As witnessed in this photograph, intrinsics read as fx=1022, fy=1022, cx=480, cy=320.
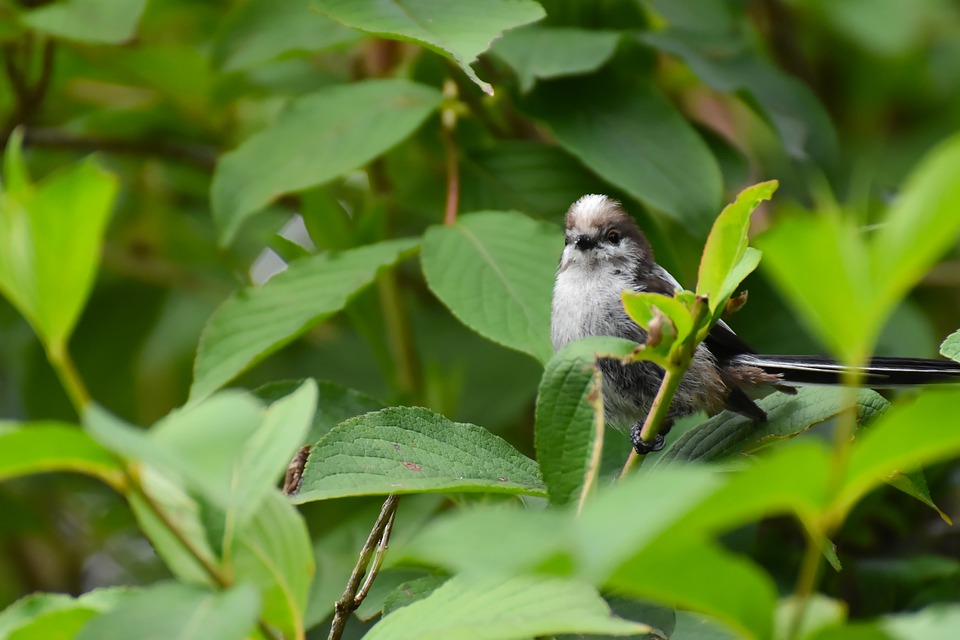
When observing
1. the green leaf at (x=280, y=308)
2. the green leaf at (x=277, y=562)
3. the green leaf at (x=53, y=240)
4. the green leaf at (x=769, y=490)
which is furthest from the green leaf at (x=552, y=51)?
the green leaf at (x=769, y=490)

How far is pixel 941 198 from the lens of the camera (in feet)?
1.92

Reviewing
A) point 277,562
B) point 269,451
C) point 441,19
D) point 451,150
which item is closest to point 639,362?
point 451,150

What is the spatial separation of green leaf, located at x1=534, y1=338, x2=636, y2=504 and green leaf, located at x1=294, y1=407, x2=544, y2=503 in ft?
0.16

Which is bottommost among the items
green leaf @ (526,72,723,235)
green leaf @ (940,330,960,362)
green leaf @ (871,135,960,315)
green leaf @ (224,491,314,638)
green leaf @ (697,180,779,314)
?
green leaf @ (526,72,723,235)

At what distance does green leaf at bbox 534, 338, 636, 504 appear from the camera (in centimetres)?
121

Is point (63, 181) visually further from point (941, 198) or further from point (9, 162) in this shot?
point (941, 198)

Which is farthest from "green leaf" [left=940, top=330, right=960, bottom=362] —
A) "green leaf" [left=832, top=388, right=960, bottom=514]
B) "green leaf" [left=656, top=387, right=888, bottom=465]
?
"green leaf" [left=832, top=388, right=960, bottom=514]

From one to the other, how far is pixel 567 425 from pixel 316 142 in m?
0.99

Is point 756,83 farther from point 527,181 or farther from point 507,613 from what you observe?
point 507,613

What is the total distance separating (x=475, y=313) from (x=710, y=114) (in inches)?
68.1

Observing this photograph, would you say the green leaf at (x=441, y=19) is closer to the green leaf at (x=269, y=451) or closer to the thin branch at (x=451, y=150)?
the thin branch at (x=451, y=150)

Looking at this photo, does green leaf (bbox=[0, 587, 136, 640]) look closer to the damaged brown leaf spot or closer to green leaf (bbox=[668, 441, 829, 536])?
the damaged brown leaf spot

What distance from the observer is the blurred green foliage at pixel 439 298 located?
638 millimetres

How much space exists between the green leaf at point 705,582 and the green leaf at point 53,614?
52 cm
